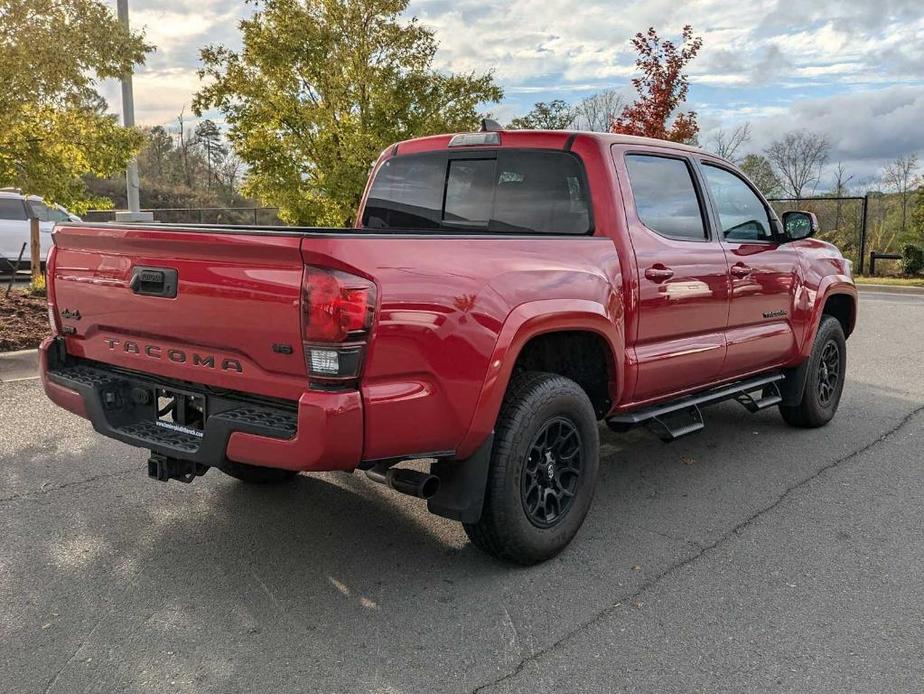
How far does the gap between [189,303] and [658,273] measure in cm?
232

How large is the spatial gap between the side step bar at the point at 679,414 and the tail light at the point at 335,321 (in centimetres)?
185

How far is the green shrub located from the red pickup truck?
18058 mm

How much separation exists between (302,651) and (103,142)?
8609mm

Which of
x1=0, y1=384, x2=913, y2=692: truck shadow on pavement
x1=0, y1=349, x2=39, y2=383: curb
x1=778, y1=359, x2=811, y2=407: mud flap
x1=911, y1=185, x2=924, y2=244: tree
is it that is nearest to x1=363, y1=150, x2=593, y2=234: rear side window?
x1=0, y1=384, x2=913, y2=692: truck shadow on pavement

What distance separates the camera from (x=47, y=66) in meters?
8.50

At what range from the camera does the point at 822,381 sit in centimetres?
591

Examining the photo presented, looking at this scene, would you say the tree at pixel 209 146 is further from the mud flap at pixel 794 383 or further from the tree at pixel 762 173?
the mud flap at pixel 794 383

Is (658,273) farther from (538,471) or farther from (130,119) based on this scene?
(130,119)

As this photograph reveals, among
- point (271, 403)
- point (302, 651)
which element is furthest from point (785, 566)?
point (271, 403)

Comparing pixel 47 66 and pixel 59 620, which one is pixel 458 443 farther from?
pixel 47 66

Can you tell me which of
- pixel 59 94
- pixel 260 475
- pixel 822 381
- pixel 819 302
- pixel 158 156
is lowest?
pixel 260 475

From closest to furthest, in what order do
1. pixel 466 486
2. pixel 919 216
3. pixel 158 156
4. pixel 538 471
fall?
pixel 466 486, pixel 538 471, pixel 919 216, pixel 158 156

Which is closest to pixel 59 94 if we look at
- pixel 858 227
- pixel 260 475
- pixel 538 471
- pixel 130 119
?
pixel 130 119

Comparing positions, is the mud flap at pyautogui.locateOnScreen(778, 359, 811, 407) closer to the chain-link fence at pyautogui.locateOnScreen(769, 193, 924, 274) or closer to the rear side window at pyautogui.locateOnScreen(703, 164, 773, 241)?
the rear side window at pyautogui.locateOnScreen(703, 164, 773, 241)
